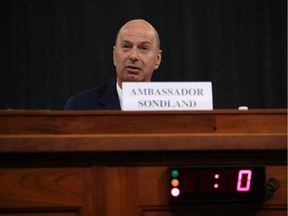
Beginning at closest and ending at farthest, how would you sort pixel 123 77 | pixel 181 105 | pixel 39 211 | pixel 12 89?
1. pixel 39 211
2. pixel 181 105
3. pixel 123 77
4. pixel 12 89

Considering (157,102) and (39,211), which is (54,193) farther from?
(157,102)

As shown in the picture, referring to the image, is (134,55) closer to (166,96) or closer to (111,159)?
(166,96)

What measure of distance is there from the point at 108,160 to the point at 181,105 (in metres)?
0.18

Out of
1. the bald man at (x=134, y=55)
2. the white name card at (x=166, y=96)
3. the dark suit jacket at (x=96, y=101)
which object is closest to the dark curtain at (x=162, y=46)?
the bald man at (x=134, y=55)

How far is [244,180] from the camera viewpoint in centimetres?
95

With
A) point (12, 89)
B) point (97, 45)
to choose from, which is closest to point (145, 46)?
point (97, 45)

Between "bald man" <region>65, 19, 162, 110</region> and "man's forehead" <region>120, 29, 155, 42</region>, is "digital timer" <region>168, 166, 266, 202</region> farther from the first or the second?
"man's forehead" <region>120, 29, 155, 42</region>

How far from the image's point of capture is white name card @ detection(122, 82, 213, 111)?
1033 mm

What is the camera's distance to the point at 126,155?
0.95 metres

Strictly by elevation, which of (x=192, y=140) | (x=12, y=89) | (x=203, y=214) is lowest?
(x=203, y=214)

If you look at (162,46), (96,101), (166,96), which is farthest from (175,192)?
(162,46)

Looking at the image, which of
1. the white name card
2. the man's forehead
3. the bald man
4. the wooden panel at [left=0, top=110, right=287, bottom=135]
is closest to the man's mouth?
the bald man

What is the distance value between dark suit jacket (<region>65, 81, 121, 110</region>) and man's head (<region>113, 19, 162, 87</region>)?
0.40ft

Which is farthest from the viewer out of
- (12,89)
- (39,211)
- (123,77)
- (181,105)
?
(12,89)
